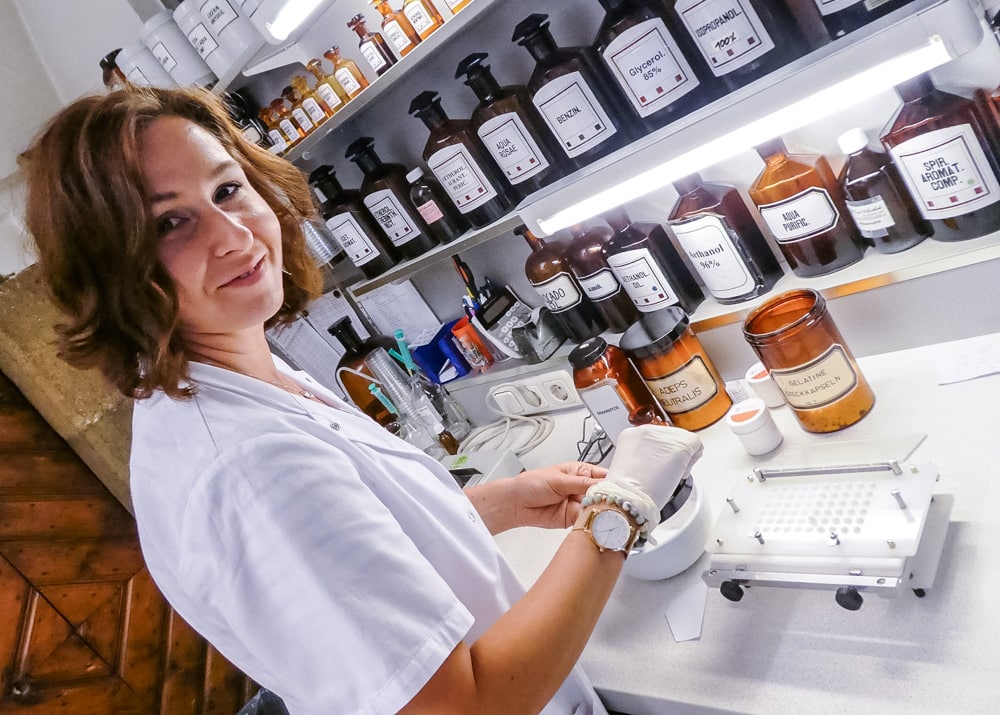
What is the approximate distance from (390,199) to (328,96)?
0.80 ft

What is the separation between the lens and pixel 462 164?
4.56ft

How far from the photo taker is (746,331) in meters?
1.25

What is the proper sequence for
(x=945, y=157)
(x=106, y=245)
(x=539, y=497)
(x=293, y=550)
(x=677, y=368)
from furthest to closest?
(x=677, y=368) < (x=539, y=497) < (x=945, y=157) < (x=106, y=245) < (x=293, y=550)

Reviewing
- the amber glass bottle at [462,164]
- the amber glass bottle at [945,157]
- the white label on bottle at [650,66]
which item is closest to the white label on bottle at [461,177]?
the amber glass bottle at [462,164]

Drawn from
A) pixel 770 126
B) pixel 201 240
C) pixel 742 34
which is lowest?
pixel 770 126

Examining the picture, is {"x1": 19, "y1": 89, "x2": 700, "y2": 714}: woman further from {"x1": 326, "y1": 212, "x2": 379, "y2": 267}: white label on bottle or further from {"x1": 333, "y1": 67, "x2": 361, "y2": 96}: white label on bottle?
{"x1": 326, "y1": 212, "x2": 379, "y2": 267}: white label on bottle

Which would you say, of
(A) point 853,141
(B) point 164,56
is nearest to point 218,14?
(B) point 164,56

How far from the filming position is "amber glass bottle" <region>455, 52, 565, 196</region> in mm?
1291

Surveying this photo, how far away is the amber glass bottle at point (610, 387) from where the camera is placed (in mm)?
1387

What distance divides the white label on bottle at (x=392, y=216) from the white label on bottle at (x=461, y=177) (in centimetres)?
16

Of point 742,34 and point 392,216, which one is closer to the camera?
point 742,34

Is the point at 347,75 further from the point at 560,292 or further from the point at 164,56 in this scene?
the point at 560,292

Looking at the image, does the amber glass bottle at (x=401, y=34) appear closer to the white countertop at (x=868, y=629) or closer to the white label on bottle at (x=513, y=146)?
the white label on bottle at (x=513, y=146)

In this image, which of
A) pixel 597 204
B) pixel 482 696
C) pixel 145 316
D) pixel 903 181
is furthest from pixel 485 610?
pixel 903 181
